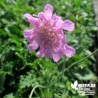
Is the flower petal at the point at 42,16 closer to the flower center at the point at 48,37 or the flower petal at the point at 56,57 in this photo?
the flower center at the point at 48,37

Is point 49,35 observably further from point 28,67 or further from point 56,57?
point 28,67

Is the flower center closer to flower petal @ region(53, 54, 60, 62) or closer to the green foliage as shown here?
flower petal @ region(53, 54, 60, 62)

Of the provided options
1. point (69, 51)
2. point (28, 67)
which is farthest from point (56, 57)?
point (28, 67)

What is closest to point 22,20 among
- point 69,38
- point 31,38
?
point 69,38

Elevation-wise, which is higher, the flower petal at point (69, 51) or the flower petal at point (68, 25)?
the flower petal at point (68, 25)

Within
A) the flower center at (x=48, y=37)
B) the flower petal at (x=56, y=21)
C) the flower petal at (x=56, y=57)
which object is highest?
the flower petal at (x=56, y=21)

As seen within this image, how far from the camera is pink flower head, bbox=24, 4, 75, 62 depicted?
1181mm

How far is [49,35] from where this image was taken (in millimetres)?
1204

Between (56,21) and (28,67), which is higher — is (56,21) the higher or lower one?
the lower one

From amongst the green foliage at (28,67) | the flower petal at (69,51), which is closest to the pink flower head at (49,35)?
the flower petal at (69,51)

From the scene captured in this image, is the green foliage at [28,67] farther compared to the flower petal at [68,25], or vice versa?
the green foliage at [28,67]

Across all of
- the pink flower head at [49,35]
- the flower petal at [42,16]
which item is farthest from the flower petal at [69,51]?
the flower petal at [42,16]

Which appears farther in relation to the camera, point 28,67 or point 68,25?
point 28,67

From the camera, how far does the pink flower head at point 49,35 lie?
1.18m
